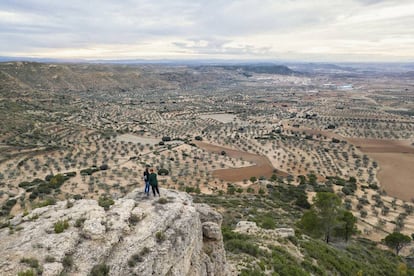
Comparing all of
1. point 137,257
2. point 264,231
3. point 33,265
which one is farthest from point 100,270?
point 264,231

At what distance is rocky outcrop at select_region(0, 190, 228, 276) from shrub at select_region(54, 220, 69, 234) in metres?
0.04

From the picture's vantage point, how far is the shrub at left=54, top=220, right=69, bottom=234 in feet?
31.2

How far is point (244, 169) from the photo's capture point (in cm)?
4941

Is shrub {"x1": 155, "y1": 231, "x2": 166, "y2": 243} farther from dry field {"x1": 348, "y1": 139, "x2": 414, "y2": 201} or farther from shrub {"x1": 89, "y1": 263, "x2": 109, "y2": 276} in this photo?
dry field {"x1": 348, "y1": 139, "x2": 414, "y2": 201}

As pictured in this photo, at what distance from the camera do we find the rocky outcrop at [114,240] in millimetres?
8484

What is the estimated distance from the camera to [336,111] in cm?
11425

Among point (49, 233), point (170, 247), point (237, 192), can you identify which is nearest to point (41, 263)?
point (49, 233)

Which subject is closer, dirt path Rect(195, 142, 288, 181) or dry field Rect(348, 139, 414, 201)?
dry field Rect(348, 139, 414, 201)

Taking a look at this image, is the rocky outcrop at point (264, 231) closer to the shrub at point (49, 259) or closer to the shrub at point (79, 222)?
the shrub at point (79, 222)

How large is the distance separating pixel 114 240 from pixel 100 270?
1.20 m

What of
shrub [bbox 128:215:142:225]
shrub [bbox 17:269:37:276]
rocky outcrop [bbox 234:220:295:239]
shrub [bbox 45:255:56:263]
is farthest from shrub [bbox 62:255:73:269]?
rocky outcrop [bbox 234:220:295:239]

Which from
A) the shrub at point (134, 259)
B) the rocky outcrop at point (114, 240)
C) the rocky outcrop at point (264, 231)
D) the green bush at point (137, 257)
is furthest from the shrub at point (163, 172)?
the shrub at point (134, 259)

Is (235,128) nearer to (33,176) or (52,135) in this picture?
(52,135)

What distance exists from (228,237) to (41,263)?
12695 mm
